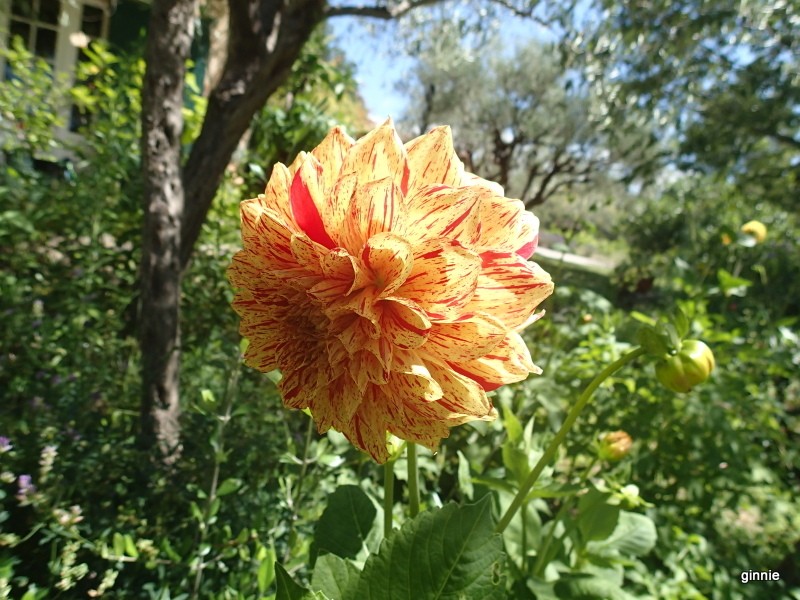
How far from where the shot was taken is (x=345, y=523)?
964 millimetres

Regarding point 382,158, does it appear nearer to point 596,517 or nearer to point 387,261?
point 387,261

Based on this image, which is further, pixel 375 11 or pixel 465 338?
pixel 375 11

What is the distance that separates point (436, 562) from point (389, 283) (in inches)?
13.4

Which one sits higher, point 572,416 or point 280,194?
point 280,194

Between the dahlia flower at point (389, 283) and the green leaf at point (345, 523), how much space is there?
341mm

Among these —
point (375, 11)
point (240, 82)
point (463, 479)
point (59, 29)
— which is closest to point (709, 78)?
point (375, 11)

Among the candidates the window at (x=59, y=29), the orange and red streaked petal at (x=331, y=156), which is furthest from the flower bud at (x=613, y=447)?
the window at (x=59, y=29)

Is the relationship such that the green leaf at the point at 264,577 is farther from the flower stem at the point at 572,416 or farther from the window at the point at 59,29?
the window at the point at 59,29

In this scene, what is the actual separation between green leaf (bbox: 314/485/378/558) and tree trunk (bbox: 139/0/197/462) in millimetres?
1049

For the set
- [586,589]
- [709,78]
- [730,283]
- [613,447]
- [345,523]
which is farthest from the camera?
[709,78]

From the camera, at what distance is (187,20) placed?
6.23 feet

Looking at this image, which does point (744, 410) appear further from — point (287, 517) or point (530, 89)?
point (530, 89)

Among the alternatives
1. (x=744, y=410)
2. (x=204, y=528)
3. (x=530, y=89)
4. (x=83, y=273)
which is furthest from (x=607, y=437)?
(x=530, y=89)

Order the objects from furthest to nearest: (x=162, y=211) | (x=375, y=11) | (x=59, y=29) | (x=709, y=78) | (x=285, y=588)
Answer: (x=59, y=29) < (x=709, y=78) < (x=375, y=11) < (x=162, y=211) < (x=285, y=588)
